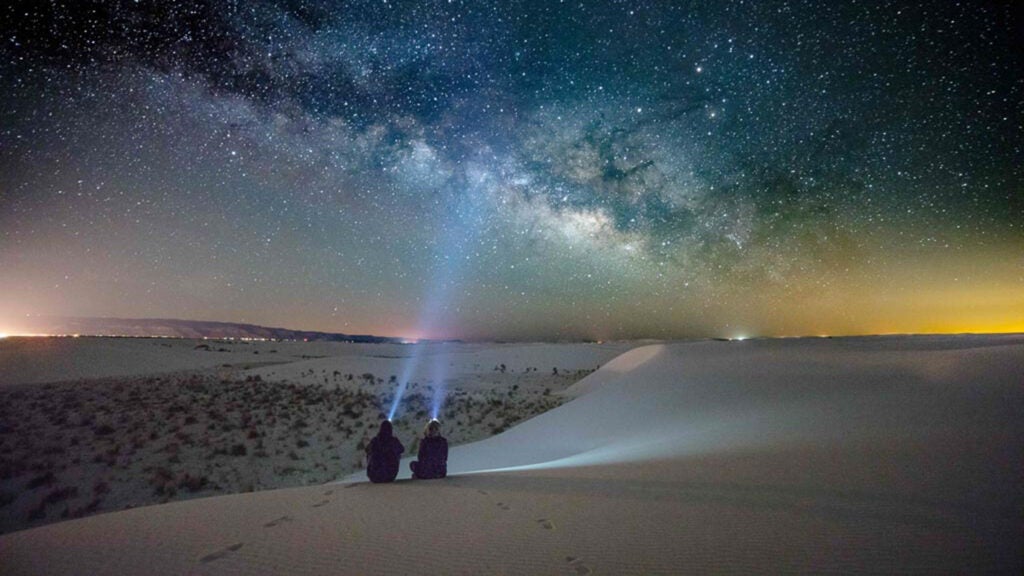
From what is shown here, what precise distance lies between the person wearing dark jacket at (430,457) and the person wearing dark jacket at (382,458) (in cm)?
32

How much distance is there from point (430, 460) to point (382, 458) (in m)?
0.72

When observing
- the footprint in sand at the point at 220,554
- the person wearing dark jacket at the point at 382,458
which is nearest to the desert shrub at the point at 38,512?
the person wearing dark jacket at the point at 382,458

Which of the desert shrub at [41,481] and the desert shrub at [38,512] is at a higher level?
the desert shrub at [41,481]

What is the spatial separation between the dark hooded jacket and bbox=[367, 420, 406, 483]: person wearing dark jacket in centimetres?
35

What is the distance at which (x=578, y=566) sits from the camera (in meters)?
3.21

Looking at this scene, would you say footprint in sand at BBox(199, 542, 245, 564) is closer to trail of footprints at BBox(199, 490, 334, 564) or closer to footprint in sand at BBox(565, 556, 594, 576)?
trail of footprints at BBox(199, 490, 334, 564)

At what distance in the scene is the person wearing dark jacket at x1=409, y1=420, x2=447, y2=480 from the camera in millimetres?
6906

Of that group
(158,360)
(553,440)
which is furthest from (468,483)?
(158,360)

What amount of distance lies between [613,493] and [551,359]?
4465cm

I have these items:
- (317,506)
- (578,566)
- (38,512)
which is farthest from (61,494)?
(578,566)

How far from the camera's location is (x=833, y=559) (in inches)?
122

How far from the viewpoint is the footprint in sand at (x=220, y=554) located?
3676 millimetres

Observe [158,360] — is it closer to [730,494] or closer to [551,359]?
[551,359]

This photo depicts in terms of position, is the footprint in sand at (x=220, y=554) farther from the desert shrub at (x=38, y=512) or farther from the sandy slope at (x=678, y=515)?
the desert shrub at (x=38, y=512)
